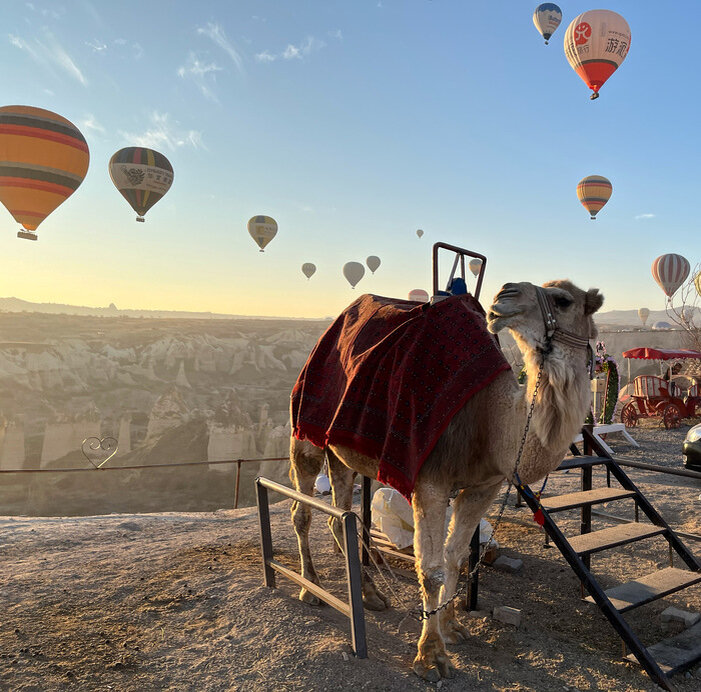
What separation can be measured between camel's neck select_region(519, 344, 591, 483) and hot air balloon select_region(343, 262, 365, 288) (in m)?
62.9

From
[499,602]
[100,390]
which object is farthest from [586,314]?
[100,390]

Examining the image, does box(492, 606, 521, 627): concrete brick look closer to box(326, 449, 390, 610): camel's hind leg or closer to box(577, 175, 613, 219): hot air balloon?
box(326, 449, 390, 610): camel's hind leg

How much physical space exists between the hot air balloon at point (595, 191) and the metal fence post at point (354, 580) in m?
41.6

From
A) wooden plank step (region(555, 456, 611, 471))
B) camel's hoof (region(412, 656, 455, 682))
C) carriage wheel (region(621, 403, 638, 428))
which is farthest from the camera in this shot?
carriage wheel (region(621, 403, 638, 428))

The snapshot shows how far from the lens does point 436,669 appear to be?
3.64 meters

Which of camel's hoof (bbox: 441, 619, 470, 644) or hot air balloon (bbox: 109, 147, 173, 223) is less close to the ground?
hot air balloon (bbox: 109, 147, 173, 223)

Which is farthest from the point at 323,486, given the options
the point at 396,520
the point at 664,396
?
the point at 664,396

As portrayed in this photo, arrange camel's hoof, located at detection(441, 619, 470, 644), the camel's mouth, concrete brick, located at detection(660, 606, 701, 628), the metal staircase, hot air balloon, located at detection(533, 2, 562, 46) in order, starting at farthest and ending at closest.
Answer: hot air balloon, located at detection(533, 2, 562, 46), concrete brick, located at detection(660, 606, 701, 628), camel's hoof, located at detection(441, 619, 470, 644), the metal staircase, the camel's mouth

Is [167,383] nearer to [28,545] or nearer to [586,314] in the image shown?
[28,545]

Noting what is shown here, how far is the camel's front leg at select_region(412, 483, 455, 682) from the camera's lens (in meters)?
3.67

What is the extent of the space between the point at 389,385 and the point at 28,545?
218 inches

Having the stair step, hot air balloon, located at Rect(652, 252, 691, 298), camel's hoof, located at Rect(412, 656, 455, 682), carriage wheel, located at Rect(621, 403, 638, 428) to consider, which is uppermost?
hot air balloon, located at Rect(652, 252, 691, 298)

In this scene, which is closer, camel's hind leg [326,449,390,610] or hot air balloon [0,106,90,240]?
camel's hind leg [326,449,390,610]

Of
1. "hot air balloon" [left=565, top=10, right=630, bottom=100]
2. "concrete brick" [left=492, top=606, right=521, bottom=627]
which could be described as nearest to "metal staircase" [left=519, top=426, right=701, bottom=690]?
"concrete brick" [left=492, top=606, right=521, bottom=627]
